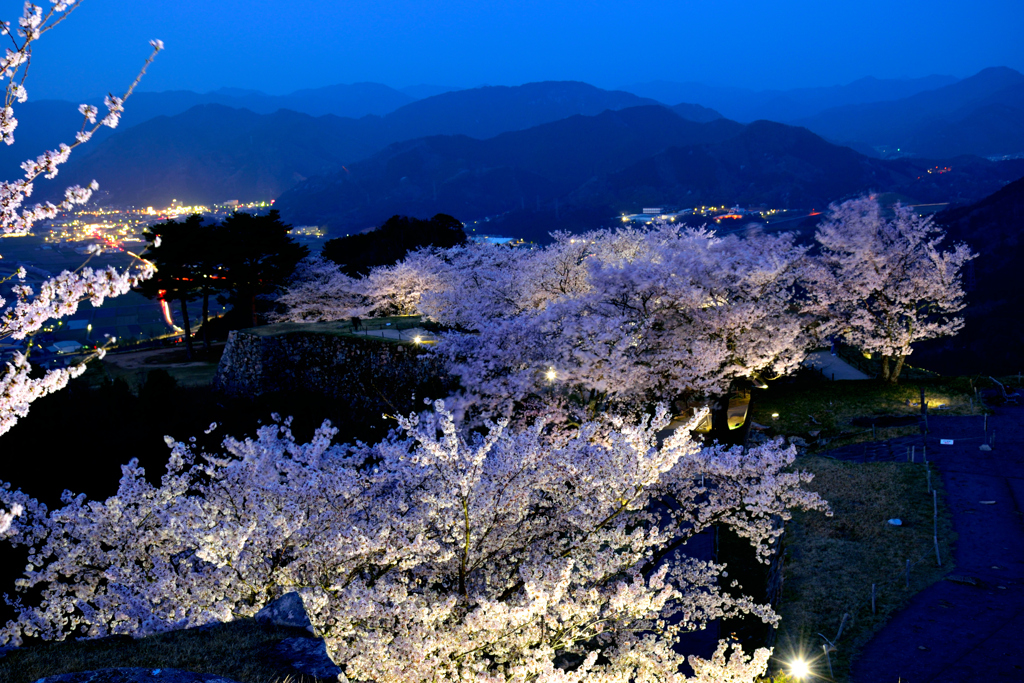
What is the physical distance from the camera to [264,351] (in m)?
30.4

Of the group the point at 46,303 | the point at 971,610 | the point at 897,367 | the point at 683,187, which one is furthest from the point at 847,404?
the point at 683,187

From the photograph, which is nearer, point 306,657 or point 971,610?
point 306,657

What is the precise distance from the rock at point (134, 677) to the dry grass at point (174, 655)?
578mm

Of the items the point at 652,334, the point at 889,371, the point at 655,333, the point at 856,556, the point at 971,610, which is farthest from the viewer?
the point at 889,371

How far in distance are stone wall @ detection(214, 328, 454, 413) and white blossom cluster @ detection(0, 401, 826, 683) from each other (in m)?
13.2

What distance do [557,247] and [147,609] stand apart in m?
26.1

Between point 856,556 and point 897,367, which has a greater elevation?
point 856,556

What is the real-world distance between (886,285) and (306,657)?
28286 mm

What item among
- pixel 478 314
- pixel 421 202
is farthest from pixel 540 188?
pixel 478 314

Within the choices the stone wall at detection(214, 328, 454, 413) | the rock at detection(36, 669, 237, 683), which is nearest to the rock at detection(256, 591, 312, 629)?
the rock at detection(36, 669, 237, 683)

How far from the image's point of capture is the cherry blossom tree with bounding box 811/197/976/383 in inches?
1065

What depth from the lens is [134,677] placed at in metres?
5.87

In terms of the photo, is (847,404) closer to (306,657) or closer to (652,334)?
(652,334)

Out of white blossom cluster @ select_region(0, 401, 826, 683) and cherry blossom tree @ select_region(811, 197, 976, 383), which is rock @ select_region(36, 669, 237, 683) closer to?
white blossom cluster @ select_region(0, 401, 826, 683)
